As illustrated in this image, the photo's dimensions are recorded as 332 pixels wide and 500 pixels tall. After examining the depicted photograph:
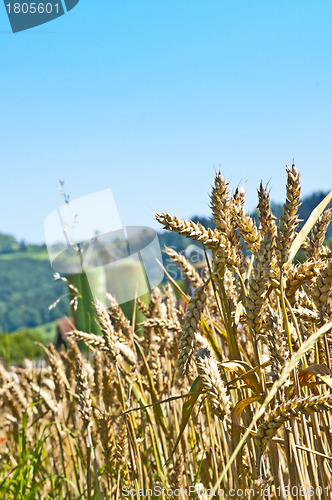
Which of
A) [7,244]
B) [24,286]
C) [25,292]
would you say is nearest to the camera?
[25,292]

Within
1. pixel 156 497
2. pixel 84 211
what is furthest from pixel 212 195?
pixel 84 211

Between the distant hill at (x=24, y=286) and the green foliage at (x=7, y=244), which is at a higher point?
the green foliage at (x=7, y=244)

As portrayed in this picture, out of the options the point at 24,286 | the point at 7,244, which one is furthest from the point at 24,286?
the point at 7,244

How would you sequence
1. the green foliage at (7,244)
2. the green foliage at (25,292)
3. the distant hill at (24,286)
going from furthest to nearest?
the green foliage at (7,244), the distant hill at (24,286), the green foliage at (25,292)

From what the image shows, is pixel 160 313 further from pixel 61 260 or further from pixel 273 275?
pixel 61 260

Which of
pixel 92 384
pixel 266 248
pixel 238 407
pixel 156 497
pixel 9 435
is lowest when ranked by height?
pixel 9 435

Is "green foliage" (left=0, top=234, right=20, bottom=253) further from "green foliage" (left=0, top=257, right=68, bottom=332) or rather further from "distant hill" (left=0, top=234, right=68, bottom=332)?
"green foliage" (left=0, top=257, right=68, bottom=332)

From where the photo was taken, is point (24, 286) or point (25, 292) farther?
point (24, 286)

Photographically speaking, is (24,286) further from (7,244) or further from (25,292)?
(7,244)

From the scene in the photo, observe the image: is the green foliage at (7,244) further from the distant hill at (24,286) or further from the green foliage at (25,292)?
the green foliage at (25,292)

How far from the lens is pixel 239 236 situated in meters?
→ 0.85

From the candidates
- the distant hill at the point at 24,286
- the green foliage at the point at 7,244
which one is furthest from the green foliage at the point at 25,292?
the green foliage at the point at 7,244

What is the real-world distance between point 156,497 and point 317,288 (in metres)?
1.05

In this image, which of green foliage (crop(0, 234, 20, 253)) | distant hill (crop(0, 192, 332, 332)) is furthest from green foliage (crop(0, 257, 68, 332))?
green foliage (crop(0, 234, 20, 253))
